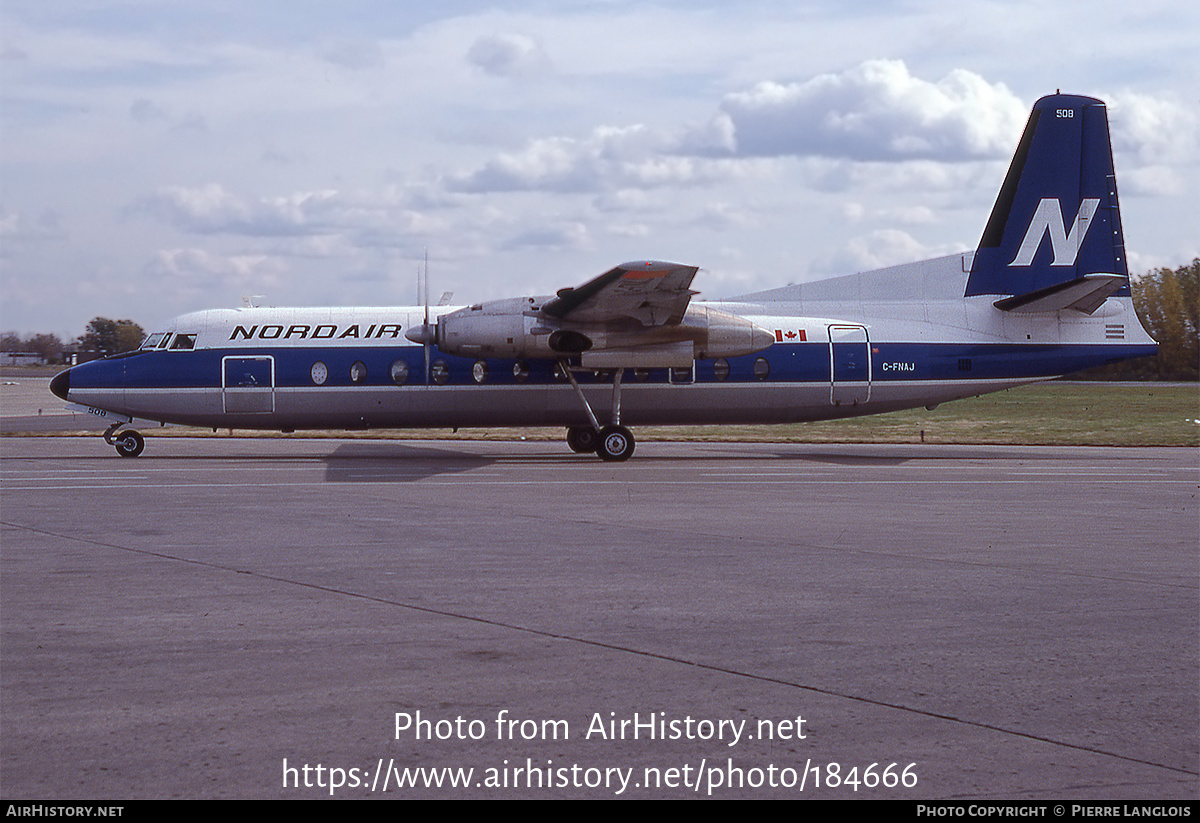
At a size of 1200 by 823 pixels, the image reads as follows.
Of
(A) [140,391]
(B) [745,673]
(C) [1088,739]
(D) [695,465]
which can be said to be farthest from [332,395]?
(C) [1088,739]

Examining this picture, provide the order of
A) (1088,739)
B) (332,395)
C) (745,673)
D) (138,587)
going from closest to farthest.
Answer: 1. (1088,739)
2. (745,673)
3. (138,587)
4. (332,395)

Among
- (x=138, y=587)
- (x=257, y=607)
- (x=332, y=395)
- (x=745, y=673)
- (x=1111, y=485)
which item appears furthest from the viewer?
(x=332, y=395)

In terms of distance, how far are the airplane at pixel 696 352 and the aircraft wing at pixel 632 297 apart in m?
0.43

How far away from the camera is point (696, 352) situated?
→ 2241cm

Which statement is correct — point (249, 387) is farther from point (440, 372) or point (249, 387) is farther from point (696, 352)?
point (696, 352)

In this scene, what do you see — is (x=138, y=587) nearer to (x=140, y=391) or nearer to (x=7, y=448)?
(x=140, y=391)

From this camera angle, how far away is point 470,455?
23.5m

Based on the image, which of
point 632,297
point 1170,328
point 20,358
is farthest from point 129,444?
point 20,358

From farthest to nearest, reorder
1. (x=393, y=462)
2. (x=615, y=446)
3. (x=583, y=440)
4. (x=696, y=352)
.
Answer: (x=583, y=440) < (x=696, y=352) < (x=615, y=446) < (x=393, y=462)

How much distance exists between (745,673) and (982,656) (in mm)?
1537

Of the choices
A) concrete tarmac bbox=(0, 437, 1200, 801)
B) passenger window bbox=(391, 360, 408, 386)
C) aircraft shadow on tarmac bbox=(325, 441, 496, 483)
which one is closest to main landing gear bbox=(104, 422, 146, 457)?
aircraft shadow on tarmac bbox=(325, 441, 496, 483)

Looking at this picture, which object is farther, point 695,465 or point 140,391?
point 140,391

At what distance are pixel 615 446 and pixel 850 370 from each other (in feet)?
17.5

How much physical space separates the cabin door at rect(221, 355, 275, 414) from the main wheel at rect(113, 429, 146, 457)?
2.20 metres
